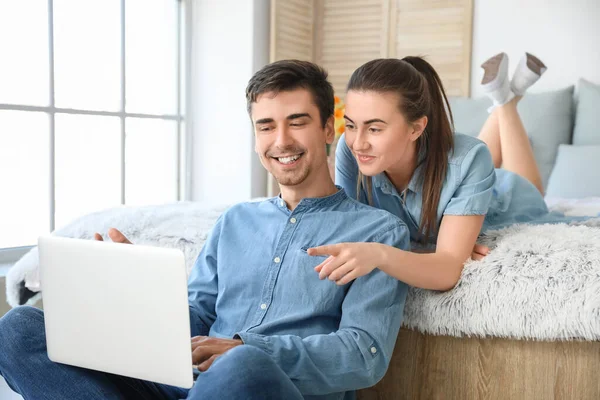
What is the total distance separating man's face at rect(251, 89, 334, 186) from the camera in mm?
1600

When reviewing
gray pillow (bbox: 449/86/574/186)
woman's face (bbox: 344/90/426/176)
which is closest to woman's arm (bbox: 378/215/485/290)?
woman's face (bbox: 344/90/426/176)

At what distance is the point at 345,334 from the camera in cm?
137

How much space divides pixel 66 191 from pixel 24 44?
77 centimetres

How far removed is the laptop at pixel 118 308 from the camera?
115 cm

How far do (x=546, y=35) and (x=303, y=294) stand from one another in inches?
117

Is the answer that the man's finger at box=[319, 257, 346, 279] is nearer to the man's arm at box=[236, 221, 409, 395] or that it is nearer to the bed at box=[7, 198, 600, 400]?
the man's arm at box=[236, 221, 409, 395]

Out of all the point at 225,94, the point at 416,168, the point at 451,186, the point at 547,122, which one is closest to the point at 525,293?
the point at 451,186

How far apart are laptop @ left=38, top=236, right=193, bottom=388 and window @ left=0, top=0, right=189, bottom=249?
220 centimetres

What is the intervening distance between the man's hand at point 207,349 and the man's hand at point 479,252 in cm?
70

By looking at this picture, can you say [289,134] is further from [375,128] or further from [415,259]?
[415,259]

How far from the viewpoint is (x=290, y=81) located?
161cm

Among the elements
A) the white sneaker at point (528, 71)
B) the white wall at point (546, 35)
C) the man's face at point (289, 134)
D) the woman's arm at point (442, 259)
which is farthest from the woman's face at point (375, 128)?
the white wall at point (546, 35)

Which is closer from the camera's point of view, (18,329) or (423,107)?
(18,329)

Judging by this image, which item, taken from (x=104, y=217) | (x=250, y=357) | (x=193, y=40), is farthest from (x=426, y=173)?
(x=193, y=40)
